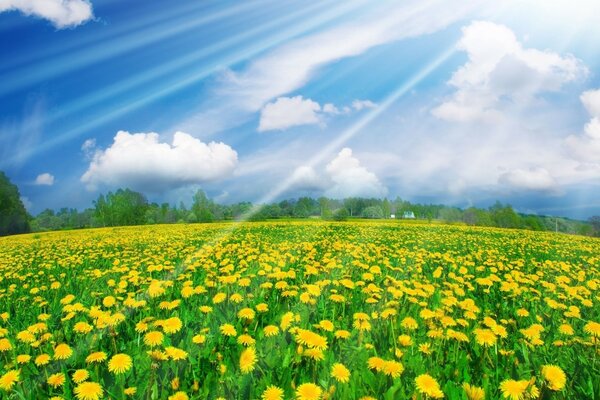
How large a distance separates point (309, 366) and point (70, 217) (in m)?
95.8

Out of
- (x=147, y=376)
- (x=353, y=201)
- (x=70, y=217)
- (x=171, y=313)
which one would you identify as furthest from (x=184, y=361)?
(x=353, y=201)

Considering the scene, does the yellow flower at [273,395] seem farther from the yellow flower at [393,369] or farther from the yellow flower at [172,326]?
the yellow flower at [172,326]

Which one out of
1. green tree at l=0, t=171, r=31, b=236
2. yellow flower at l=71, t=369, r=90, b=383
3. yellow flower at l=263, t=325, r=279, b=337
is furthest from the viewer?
green tree at l=0, t=171, r=31, b=236

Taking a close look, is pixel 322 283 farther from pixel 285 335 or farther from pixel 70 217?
pixel 70 217

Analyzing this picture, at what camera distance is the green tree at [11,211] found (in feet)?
164

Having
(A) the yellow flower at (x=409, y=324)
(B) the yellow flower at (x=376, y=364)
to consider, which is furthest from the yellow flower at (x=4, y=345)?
(A) the yellow flower at (x=409, y=324)

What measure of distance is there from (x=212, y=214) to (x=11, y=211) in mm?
29614

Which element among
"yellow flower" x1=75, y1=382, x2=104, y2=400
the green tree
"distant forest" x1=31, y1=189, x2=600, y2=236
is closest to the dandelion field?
"yellow flower" x1=75, y1=382, x2=104, y2=400

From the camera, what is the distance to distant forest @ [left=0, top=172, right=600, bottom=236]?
167 feet

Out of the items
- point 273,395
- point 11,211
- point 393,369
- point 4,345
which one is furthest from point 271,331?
point 11,211

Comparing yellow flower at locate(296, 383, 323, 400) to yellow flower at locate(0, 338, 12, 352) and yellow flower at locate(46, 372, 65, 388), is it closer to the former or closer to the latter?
yellow flower at locate(46, 372, 65, 388)

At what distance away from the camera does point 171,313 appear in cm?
360

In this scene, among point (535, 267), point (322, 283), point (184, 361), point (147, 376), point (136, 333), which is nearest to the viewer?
point (147, 376)

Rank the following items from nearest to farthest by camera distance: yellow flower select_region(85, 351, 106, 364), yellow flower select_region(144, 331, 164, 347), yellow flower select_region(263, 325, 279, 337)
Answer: yellow flower select_region(85, 351, 106, 364)
yellow flower select_region(144, 331, 164, 347)
yellow flower select_region(263, 325, 279, 337)
